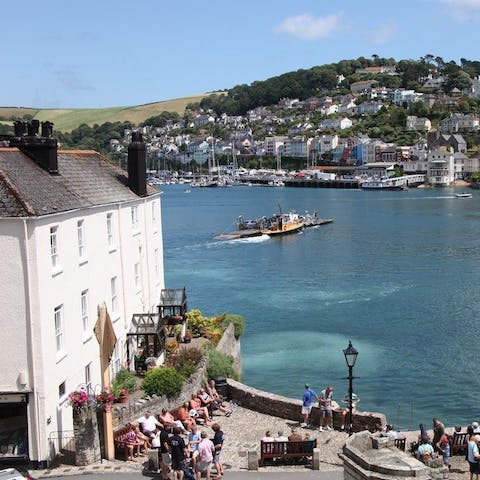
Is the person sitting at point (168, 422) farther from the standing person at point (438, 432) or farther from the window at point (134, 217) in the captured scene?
the window at point (134, 217)

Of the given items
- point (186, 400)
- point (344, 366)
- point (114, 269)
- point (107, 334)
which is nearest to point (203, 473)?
point (107, 334)

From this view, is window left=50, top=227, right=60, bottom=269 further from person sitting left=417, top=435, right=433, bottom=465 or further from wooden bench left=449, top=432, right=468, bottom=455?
wooden bench left=449, top=432, right=468, bottom=455

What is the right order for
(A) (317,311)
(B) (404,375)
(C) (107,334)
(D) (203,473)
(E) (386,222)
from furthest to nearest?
(E) (386,222), (A) (317,311), (B) (404,375), (C) (107,334), (D) (203,473)

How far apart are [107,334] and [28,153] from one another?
602 cm

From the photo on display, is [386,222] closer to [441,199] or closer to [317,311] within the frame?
[441,199]

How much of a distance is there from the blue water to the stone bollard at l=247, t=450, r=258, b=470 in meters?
8.71

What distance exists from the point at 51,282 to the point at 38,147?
5.03m

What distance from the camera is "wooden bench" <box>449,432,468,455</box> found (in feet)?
62.2

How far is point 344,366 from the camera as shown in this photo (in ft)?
118

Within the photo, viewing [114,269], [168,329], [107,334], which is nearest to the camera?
[107,334]

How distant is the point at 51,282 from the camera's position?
1850 cm

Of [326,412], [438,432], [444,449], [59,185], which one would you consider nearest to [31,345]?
[59,185]

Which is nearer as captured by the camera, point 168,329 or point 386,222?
point 168,329

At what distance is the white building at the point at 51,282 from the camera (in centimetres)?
1747
